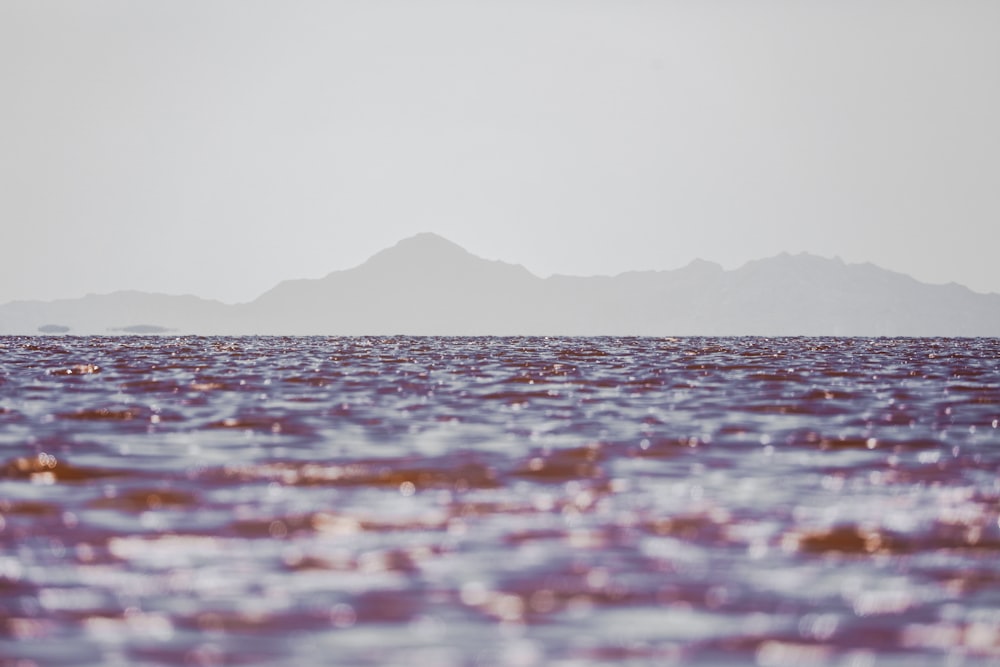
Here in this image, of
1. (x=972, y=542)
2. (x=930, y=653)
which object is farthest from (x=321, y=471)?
(x=930, y=653)

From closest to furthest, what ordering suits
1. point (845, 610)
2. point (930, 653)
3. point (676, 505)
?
1. point (930, 653)
2. point (845, 610)
3. point (676, 505)

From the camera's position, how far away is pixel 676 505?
13.7m

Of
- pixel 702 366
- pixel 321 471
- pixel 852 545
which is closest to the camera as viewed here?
pixel 852 545

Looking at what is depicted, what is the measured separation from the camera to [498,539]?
11828 millimetres

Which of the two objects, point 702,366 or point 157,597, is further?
point 702,366

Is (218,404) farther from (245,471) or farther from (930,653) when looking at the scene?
(930,653)

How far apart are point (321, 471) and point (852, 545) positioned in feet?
24.4

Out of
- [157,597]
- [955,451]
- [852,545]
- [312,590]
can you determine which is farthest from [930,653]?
[955,451]

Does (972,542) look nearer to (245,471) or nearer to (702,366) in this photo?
(245,471)

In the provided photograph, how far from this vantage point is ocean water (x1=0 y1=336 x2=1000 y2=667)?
8.55 metres

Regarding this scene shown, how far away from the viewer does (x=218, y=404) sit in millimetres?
27906

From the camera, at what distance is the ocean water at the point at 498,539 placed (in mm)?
8547

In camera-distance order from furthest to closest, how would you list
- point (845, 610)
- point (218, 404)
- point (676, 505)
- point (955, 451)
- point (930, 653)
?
point (218, 404)
point (955, 451)
point (676, 505)
point (845, 610)
point (930, 653)

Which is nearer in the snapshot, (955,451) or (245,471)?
(245,471)
